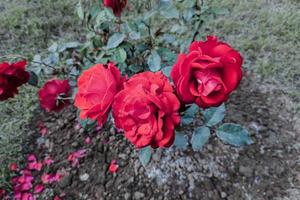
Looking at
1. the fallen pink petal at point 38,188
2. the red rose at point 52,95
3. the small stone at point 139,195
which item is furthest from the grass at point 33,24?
the small stone at point 139,195

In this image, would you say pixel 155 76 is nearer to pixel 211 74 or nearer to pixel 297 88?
pixel 211 74

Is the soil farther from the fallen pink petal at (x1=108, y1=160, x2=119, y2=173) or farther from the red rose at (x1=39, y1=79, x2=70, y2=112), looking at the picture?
the red rose at (x1=39, y1=79, x2=70, y2=112)

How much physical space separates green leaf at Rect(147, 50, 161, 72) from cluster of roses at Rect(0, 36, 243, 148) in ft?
1.50

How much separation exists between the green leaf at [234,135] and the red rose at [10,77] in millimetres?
617

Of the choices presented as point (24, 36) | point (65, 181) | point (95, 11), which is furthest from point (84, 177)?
point (24, 36)

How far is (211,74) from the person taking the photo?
26.9 inches

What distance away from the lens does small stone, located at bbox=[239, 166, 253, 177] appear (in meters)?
1.47

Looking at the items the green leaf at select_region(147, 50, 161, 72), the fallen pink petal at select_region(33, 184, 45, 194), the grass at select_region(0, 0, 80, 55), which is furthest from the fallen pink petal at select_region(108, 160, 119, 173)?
the grass at select_region(0, 0, 80, 55)

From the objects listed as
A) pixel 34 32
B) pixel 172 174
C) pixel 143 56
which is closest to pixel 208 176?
pixel 172 174

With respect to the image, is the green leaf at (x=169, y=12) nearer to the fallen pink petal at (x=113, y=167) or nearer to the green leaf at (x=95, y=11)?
the green leaf at (x=95, y=11)

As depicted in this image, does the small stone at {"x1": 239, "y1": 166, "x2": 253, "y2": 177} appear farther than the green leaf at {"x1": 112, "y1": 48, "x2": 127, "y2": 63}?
Yes

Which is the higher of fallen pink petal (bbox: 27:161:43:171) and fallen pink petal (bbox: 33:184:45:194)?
fallen pink petal (bbox: 27:161:43:171)

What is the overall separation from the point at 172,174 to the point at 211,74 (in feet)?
2.81

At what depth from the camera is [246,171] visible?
1.47 m
